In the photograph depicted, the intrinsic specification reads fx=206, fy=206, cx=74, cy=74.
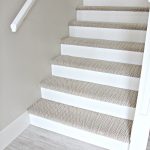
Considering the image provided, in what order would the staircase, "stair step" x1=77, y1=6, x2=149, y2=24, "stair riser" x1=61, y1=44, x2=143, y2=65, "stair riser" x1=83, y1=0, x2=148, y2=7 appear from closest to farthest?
the staircase
"stair riser" x1=61, y1=44, x2=143, y2=65
"stair step" x1=77, y1=6, x2=149, y2=24
"stair riser" x1=83, y1=0, x2=148, y2=7

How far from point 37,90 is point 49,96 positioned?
0.14m

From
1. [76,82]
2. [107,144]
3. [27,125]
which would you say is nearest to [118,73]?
[76,82]

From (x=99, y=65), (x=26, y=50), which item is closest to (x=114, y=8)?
(x=99, y=65)

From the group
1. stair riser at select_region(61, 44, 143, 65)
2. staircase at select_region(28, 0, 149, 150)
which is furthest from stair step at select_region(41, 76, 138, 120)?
stair riser at select_region(61, 44, 143, 65)

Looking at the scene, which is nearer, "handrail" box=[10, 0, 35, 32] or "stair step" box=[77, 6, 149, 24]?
"handrail" box=[10, 0, 35, 32]

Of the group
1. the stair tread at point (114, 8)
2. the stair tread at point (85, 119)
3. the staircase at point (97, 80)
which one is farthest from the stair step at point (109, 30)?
the stair tread at point (85, 119)

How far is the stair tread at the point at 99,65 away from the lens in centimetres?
190

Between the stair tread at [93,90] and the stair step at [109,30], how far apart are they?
591 mm

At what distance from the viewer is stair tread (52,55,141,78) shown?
190 centimetres

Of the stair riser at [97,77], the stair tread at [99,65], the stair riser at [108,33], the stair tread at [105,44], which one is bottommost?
the stair riser at [97,77]

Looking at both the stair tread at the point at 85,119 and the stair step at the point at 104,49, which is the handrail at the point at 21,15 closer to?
the stair step at the point at 104,49

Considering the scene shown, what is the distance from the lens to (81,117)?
1854 mm

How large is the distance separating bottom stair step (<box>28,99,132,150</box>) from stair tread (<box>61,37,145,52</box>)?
685 millimetres

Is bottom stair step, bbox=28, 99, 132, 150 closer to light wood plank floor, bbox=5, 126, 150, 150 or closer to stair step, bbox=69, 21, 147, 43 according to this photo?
light wood plank floor, bbox=5, 126, 150, 150
